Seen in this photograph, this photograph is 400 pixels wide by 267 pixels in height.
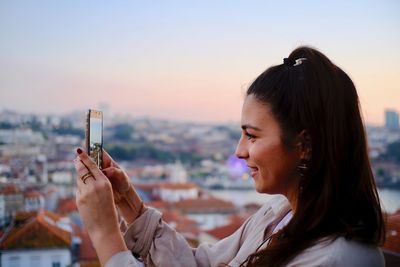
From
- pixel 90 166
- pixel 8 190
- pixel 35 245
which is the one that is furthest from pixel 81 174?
pixel 8 190

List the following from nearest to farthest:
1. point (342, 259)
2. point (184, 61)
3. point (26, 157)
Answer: point (342, 259), point (26, 157), point (184, 61)

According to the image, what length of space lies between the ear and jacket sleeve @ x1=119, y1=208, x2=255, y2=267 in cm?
24

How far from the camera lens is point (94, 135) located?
2.30 feet

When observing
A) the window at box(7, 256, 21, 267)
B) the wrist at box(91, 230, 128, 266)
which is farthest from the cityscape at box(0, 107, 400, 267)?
the wrist at box(91, 230, 128, 266)

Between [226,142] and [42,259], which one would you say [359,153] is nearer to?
[42,259]

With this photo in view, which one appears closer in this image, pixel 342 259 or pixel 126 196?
pixel 342 259

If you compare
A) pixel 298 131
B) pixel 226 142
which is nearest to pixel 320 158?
pixel 298 131

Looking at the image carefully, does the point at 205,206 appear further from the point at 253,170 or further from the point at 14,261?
the point at 253,170

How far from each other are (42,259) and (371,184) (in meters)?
4.42

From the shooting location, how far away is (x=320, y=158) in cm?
58

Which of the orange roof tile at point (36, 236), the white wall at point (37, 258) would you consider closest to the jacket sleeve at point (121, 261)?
the orange roof tile at point (36, 236)

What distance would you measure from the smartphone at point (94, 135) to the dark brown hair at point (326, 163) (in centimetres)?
26

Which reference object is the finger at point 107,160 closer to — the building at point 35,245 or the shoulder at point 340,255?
the shoulder at point 340,255

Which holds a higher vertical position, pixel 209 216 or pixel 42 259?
pixel 42 259
